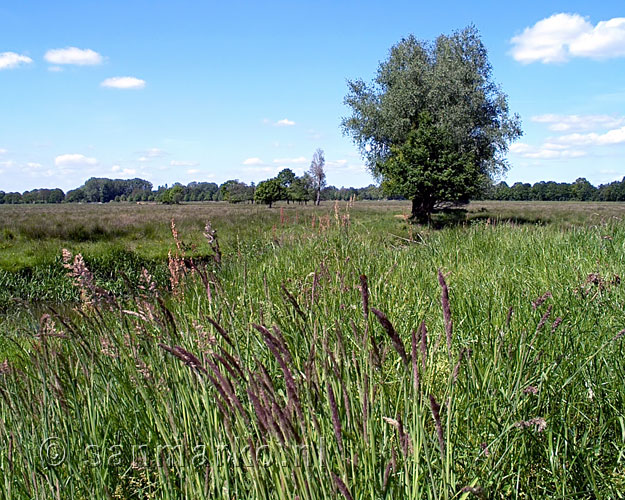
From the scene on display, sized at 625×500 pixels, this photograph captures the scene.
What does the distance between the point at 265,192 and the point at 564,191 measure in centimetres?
7404

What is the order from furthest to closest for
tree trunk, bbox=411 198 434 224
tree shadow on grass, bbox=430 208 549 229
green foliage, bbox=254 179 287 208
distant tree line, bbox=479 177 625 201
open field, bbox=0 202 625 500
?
distant tree line, bbox=479 177 625 201 → green foliage, bbox=254 179 287 208 → tree trunk, bbox=411 198 434 224 → tree shadow on grass, bbox=430 208 549 229 → open field, bbox=0 202 625 500

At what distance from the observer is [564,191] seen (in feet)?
384

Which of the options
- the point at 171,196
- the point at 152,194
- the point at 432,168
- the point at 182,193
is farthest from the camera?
the point at 152,194

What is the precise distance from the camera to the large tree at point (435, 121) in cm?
2862

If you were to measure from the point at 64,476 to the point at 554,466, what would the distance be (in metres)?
1.80

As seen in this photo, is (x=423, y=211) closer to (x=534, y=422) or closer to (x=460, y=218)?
(x=460, y=218)

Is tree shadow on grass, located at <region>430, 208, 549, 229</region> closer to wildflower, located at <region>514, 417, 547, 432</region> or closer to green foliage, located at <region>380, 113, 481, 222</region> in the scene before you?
green foliage, located at <region>380, 113, 481, 222</region>

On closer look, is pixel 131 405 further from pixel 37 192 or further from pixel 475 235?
pixel 37 192

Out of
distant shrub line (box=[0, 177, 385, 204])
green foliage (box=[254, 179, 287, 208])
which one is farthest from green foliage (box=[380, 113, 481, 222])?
distant shrub line (box=[0, 177, 385, 204])

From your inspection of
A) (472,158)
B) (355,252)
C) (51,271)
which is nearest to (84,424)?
(355,252)

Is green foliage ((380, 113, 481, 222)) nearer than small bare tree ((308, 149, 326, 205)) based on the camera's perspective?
Yes

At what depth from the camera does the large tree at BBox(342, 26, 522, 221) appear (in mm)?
28625

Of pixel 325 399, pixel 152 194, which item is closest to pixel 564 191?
pixel 152 194

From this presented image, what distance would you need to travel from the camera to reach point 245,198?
3915 inches
